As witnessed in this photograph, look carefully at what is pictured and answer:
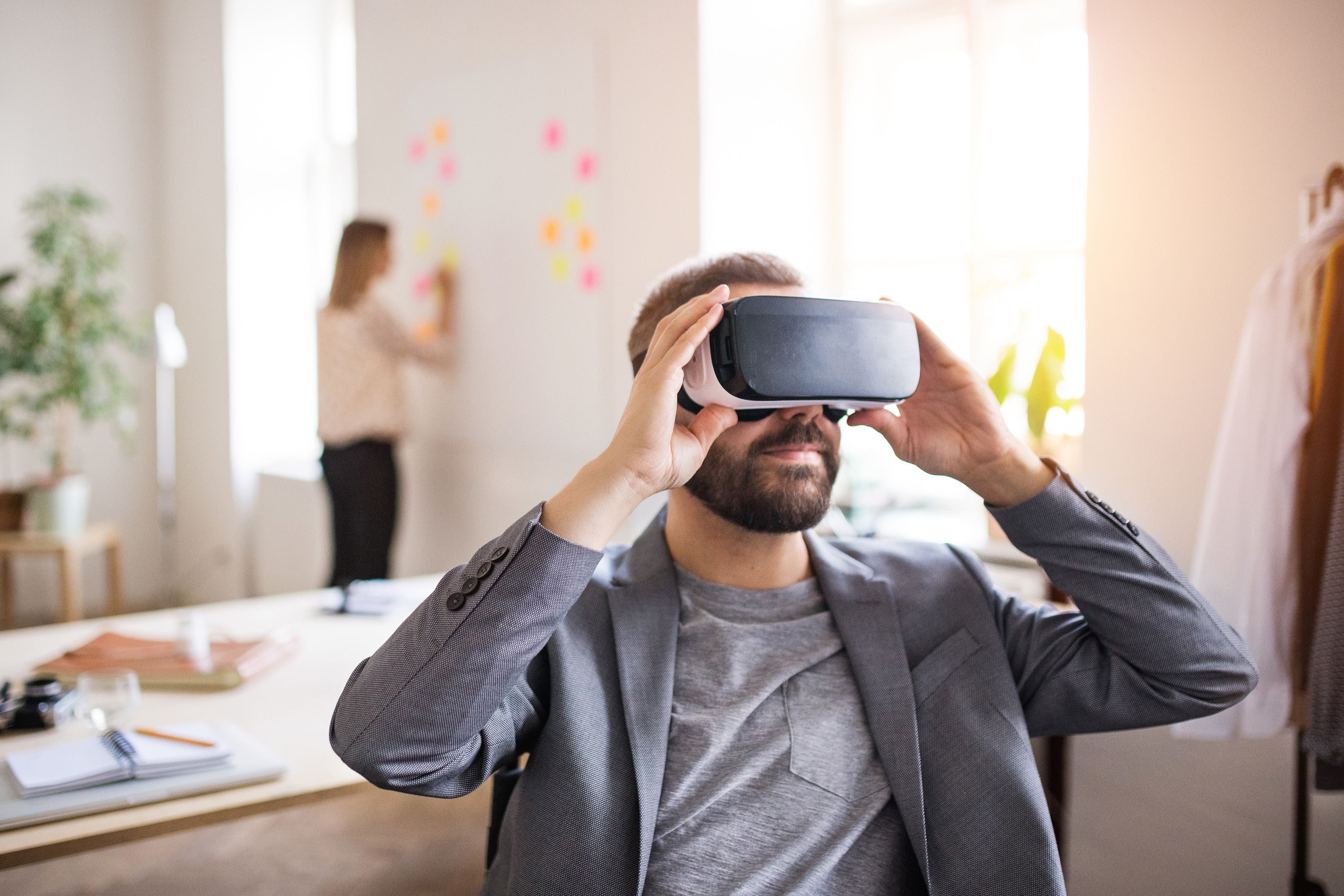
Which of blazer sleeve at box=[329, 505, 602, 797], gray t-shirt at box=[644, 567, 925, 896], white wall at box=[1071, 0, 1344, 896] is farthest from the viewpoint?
white wall at box=[1071, 0, 1344, 896]

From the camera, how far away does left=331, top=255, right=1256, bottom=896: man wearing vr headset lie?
3.41ft

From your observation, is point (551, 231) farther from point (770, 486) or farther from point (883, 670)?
point (883, 670)

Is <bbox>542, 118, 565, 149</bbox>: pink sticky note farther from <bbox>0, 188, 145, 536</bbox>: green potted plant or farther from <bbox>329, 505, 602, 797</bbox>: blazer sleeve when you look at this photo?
<bbox>329, 505, 602, 797</bbox>: blazer sleeve

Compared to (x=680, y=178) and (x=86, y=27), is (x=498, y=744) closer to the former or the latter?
(x=680, y=178)

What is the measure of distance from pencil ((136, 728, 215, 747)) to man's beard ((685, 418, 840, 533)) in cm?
79

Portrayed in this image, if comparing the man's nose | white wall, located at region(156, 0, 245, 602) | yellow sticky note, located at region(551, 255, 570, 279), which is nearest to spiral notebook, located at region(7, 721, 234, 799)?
the man's nose

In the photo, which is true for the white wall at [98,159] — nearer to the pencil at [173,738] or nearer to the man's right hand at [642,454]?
the pencil at [173,738]

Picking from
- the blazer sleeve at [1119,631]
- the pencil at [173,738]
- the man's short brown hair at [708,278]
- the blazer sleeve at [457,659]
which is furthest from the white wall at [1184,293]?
the pencil at [173,738]

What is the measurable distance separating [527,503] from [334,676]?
189 centimetres

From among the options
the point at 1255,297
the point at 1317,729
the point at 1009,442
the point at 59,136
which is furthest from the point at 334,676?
the point at 59,136

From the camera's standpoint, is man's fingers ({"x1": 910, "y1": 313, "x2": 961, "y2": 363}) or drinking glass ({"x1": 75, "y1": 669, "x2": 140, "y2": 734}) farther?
drinking glass ({"x1": 75, "y1": 669, "x2": 140, "y2": 734})

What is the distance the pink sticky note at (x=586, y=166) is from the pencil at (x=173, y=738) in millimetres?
2286

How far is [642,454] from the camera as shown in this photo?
1.08 meters

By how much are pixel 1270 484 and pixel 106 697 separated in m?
1.99
